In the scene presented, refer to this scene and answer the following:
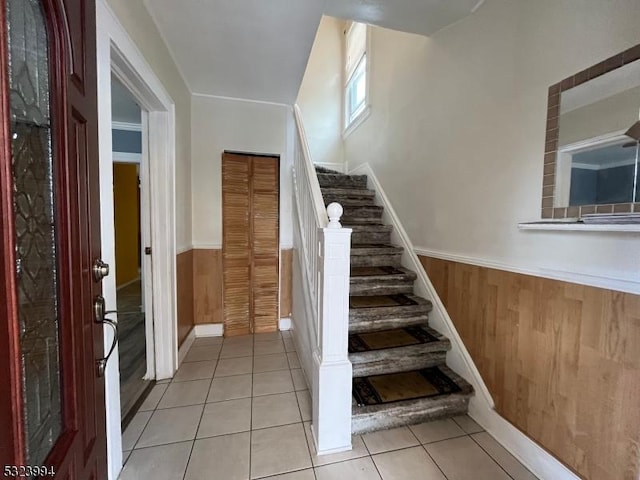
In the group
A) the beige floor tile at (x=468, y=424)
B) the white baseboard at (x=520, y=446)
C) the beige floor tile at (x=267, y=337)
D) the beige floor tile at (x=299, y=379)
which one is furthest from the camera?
the beige floor tile at (x=267, y=337)

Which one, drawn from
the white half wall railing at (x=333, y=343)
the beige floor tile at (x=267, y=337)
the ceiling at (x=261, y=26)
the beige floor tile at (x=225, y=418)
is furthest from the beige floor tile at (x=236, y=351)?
Result: the ceiling at (x=261, y=26)

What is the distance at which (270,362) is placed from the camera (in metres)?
2.46

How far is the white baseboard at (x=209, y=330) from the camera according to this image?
9.71ft

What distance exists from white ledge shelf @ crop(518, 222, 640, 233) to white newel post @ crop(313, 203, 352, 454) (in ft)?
3.07

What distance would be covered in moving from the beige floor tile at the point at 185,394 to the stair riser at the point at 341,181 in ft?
7.84

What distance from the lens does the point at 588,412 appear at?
1231mm

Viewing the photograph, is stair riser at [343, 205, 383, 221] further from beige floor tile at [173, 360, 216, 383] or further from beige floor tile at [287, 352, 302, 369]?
beige floor tile at [173, 360, 216, 383]

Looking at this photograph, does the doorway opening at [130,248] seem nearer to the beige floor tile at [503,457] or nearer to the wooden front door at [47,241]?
the wooden front door at [47,241]

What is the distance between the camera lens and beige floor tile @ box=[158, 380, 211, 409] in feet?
6.23

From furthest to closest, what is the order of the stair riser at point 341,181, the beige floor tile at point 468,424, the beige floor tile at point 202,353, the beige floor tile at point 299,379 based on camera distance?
the stair riser at point 341,181 < the beige floor tile at point 202,353 < the beige floor tile at point 299,379 < the beige floor tile at point 468,424

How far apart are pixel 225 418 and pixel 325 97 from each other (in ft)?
14.9

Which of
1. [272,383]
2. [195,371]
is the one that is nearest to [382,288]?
[272,383]

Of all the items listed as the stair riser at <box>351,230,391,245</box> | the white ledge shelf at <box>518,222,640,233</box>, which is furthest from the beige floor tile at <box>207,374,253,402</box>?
the white ledge shelf at <box>518,222,640,233</box>

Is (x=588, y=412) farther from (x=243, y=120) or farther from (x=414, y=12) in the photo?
(x=243, y=120)
